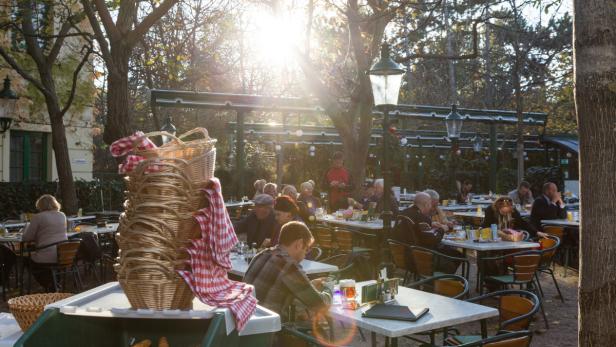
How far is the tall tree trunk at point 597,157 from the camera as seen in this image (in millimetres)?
2592

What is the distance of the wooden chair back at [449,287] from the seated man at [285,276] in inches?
50.4

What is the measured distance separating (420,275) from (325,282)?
308cm

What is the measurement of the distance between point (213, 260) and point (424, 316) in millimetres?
Result: 2086

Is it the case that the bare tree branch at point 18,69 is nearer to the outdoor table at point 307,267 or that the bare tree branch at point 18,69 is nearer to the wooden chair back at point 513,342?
the outdoor table at point 307,267

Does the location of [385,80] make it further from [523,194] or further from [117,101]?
[523,194]

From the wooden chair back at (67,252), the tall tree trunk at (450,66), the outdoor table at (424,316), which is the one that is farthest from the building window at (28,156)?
the tall tree trunk at (450,66)

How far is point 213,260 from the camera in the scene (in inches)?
98.0

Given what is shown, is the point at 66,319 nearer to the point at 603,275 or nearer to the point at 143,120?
the point at 603,275

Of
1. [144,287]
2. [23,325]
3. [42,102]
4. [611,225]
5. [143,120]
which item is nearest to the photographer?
[144,287]

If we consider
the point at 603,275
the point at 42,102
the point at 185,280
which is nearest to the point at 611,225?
the point at 603,275

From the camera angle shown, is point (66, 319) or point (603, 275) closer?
point (66, 319)

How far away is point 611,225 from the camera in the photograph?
2.62 meters

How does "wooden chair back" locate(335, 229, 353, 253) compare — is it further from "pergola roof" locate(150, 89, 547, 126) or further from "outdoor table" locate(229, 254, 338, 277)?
"pergola roof" locate(150, 89, 547, 126)

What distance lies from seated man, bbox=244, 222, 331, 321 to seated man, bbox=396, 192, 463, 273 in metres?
3.78
